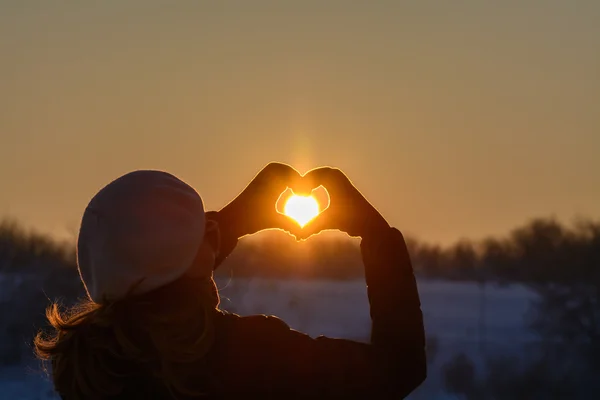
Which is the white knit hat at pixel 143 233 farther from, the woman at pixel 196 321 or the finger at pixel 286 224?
the finger at pixel 286 224

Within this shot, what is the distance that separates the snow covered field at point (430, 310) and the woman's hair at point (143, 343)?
13.8 meters

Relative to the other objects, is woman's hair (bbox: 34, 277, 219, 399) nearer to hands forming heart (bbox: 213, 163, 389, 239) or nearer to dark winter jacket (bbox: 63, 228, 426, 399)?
dark winter jacket (bbox: 63, 228, 426, 399)

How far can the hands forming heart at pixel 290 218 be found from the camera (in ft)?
7.27

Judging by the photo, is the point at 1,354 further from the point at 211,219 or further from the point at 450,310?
the point at 211,219

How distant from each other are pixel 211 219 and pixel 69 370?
377 millimetres

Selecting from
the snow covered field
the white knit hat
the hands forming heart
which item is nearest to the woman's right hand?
the hands forming heart

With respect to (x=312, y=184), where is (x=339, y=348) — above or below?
below

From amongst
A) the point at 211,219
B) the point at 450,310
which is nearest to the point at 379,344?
the point at 211,219

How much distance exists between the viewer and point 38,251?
21.2m

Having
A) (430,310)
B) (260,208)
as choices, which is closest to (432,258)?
(430,310)

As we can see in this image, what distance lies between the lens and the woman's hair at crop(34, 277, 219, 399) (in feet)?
7.21

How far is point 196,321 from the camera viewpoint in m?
2.22

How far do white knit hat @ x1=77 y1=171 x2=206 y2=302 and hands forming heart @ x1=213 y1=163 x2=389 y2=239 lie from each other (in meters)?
0.10

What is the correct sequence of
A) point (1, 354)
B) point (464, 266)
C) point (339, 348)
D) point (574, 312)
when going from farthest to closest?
point (464, 266) < point (574, 312) < point (1, 354) < point (339, 348)
